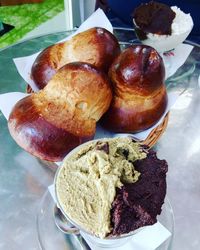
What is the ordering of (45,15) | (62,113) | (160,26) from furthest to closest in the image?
(45,15) < (160,26) < (62,113)

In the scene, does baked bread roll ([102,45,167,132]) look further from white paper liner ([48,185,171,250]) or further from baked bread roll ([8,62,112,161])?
white paper liner ([48,185,171,250])

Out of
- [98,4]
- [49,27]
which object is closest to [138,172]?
[98,4]

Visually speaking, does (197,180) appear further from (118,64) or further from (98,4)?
(98,4)

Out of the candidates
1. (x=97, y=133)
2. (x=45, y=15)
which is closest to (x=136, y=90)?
(x=97, y=133)

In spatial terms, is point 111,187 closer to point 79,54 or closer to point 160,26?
point 79,54

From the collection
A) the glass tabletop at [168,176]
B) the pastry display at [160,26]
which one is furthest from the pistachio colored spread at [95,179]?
the pastry display at [160,26]

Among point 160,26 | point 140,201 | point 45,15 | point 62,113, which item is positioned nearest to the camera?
point 140,201

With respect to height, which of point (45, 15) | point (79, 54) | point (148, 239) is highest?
point (79, 54)
